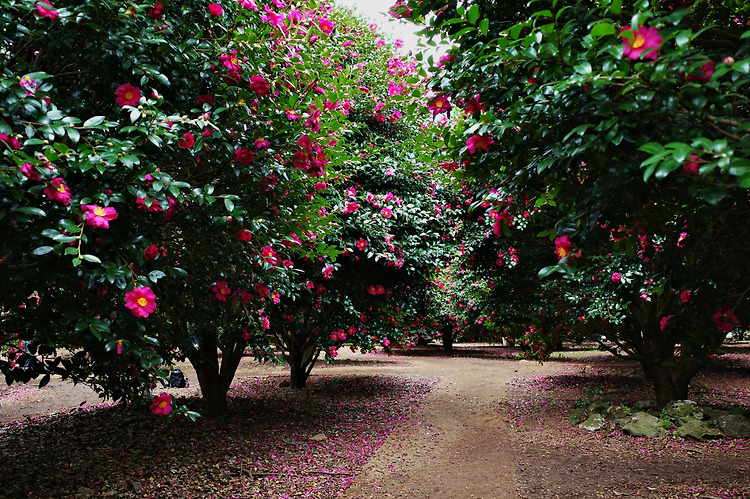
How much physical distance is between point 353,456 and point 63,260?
436cm

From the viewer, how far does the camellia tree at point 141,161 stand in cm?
201

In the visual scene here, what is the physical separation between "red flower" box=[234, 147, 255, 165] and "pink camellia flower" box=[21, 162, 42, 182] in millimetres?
1081

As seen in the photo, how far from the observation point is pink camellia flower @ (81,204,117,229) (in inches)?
76.9

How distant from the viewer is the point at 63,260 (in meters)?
2.07

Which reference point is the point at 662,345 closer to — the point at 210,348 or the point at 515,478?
the point at 515,478

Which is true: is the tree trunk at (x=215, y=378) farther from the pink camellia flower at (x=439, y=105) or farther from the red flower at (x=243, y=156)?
the pink camellia flower at (x=439, y=105)

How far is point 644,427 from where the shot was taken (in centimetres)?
617

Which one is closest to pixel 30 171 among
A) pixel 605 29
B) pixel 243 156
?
pixel 243 156

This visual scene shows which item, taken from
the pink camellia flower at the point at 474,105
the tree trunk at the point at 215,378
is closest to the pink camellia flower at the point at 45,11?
the pink camellia flower at the point at 474,105

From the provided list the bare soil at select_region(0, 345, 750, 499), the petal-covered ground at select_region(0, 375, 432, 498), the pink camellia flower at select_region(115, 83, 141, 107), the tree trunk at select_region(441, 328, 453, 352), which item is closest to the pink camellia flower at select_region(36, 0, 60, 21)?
the pink camellia flower at select_region(115, 83, 141, 107)

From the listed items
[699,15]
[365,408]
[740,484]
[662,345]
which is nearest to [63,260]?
[699,15]

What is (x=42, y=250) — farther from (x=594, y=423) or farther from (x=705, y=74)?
(x=594, y=423)

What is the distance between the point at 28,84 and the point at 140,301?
1005mm

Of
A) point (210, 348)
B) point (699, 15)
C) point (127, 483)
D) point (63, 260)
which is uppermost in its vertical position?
point (699, 15)
